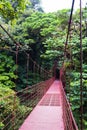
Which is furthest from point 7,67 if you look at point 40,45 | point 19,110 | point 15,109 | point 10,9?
point 10,9

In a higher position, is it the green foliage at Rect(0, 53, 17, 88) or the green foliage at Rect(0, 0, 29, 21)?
the green foliage at Rect(0, 0, 29, 21)

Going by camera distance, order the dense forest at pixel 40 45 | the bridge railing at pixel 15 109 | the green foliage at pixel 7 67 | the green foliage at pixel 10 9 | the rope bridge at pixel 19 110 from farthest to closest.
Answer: the green foliage at pixel 7 67 → the dense forest at pixel 40 45 → the bridge railing at pixel 15 109 → the green foliage at pixel 10 9 → the rope bridge at pixel 19 110

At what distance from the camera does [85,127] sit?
6.74m

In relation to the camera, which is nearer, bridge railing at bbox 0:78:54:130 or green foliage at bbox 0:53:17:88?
bridge railing at bbox 0:78:54:130

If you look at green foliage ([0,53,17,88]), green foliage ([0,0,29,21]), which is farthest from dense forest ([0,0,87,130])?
green foliage ([0,0,29,21])

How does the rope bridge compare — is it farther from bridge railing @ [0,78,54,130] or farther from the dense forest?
the dense forest

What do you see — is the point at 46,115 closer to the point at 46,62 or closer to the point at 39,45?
the point at 39,45

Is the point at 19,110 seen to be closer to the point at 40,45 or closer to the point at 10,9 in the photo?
the point at 10,9

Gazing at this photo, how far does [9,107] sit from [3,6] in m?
3.17

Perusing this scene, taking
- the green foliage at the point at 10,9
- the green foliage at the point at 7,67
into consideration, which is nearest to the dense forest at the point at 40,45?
the green foliage at the point at 7,67

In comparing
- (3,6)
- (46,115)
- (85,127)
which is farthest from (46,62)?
(3,6)

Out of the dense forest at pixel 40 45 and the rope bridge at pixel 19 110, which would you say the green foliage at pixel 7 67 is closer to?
the dense forest at pixel 40 45

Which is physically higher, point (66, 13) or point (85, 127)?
point (66, 13)

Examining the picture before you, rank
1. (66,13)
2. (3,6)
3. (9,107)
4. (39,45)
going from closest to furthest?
(3,6), (9,107), (66,13), (39,45)
